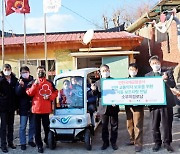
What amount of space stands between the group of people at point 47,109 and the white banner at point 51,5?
4.89 m

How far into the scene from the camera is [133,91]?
6.48 m

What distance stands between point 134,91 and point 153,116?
2.26 ft

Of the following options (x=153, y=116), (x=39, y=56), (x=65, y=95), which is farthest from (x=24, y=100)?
(x=39, y=56)

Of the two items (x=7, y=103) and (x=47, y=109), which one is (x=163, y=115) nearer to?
(x=47, y=109)

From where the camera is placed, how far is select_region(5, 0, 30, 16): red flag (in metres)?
11.6

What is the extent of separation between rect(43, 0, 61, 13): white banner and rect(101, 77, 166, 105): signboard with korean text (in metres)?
5.39

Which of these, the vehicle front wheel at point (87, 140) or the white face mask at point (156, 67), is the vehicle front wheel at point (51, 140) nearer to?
the vehicle front wheel at point (87, 140)

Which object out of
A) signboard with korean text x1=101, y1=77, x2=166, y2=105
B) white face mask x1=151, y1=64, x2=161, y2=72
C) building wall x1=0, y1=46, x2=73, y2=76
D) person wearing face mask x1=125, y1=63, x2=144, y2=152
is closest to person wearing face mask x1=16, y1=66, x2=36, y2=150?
signboard with korean text x1=101, y1=77, x2=166, y2=105

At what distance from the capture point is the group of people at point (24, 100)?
257 inches

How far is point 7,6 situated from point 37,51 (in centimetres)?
252

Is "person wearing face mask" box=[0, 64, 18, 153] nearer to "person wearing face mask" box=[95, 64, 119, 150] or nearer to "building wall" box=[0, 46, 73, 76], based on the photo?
"person wearing face mask" box=[95, 64, 119, 150]

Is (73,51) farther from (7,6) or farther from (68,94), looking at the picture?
(68,94)

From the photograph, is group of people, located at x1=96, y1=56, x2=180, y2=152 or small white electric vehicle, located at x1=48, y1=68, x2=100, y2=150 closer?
group of people, located at x1=96, y1=56, x2=180, y2=152

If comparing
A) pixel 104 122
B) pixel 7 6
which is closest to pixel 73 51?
pixel 7 6
